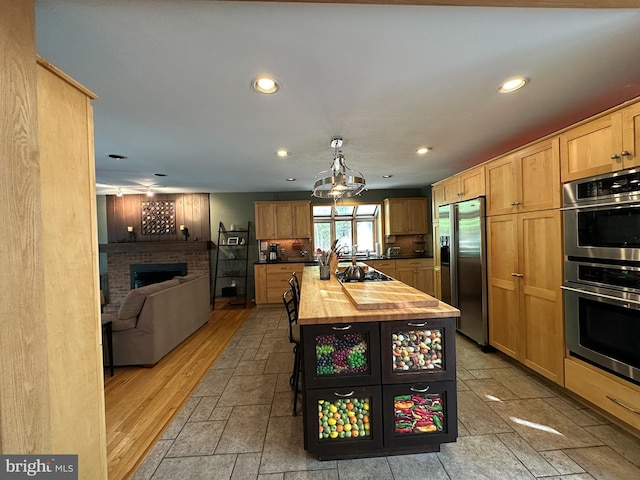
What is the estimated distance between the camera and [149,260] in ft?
20.0

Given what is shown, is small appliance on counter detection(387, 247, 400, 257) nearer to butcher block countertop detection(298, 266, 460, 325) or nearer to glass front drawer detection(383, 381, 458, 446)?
butcher block countertop detection(298, 266, 460, 325)

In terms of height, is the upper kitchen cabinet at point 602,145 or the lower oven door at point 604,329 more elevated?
the upper kitchen cabinet at point 602,145

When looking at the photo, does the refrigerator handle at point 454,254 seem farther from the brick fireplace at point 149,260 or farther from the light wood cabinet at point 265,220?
the brick fireplace at point 149,260

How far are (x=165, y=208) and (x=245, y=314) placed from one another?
10.5ft

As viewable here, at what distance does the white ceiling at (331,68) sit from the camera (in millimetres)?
1271

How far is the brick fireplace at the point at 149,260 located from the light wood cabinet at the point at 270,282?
1.45 meters

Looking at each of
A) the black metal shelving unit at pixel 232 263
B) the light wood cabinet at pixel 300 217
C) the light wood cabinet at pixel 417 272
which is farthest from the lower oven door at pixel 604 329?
the black metal shelving unit at pixel 232 263

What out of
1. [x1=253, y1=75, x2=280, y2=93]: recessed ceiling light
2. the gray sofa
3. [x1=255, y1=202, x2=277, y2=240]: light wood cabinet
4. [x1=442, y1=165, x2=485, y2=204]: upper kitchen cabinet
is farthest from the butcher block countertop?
[x1=255, y1=202, x2=277, y2=240]: light wood cabinet

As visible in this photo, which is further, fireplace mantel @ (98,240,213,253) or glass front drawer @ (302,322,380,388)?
fireplace mantel @ (98,240,213,253)

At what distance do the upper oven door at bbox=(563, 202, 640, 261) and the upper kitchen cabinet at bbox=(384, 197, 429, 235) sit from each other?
3910 millimetres

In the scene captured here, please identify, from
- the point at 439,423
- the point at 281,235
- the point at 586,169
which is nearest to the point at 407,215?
the point at 281,235

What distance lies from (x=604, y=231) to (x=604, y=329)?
68 centimetres

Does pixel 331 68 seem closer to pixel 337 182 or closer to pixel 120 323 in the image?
pixel 337 182

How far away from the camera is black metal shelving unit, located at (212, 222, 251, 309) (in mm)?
6109
